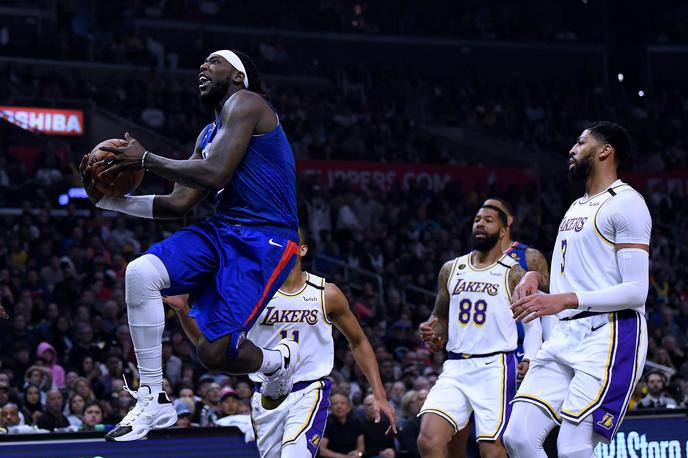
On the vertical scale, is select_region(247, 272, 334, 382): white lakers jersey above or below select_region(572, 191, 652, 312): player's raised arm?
below

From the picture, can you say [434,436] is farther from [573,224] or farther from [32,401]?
[32,401]

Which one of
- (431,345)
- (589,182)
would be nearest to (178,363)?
(431,345)

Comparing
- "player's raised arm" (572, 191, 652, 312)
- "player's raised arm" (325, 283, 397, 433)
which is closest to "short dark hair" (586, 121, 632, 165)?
"player's raised arm" (572, 191, 652, 312)

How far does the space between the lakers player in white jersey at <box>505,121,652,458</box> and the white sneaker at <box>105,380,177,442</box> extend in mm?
2018

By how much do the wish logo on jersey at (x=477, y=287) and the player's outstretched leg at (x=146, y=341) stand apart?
129 inches

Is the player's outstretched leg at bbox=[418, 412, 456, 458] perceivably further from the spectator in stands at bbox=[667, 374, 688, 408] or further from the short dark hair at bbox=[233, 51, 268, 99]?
the spectator in stands at bbox=[667, 374, 688, 408]

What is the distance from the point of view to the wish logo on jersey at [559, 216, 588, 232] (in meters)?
6.50

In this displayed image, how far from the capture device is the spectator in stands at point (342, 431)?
11.4 m

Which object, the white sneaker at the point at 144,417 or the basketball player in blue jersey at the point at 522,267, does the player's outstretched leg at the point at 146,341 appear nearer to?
the white sneaker at the point at 144,417

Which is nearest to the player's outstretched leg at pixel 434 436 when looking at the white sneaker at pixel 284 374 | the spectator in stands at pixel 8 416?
the white sneaker at pixel 284 374

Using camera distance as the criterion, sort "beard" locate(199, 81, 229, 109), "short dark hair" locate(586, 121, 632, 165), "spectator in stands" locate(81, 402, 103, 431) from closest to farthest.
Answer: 1. "beard" locate(199, 81, 229, 109)
2. "short dark hair" locate(586, 121, 632, 165)
3. "spectator in stands" locate(81, 402, 103, 431)

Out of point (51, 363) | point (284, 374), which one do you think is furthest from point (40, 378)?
point (284, 374)

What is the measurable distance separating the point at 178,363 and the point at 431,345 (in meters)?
6.44

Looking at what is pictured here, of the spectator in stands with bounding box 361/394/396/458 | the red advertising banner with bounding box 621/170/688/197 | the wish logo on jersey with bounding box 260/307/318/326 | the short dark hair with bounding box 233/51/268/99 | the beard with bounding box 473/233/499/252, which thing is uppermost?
the red advertising banner with bounding box 621/170/688/197
